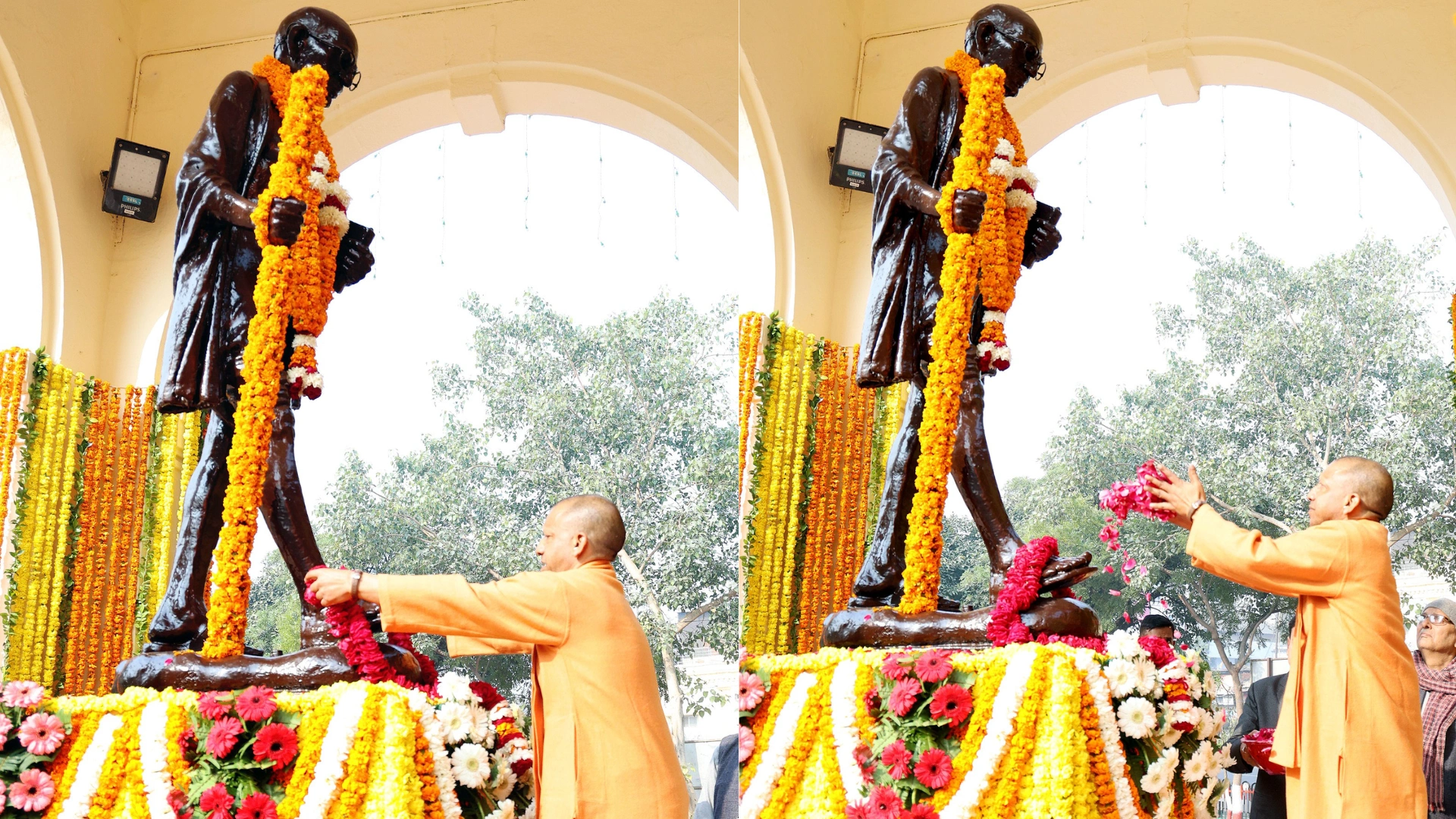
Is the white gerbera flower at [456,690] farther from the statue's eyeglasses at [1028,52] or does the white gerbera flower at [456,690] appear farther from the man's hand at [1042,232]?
the statue's eyeglasses at [1028,52]

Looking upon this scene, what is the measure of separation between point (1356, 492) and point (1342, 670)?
57cm

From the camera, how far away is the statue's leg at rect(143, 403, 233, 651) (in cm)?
378

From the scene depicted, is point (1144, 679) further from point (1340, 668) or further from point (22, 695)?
point (22, 695)

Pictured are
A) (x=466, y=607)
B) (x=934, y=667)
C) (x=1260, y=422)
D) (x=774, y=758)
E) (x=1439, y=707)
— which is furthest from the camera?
(x=1260, y=422)

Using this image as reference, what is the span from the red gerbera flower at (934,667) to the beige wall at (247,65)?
2.11 metres

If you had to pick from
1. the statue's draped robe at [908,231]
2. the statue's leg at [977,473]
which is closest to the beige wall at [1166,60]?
the statue's draped robe at [908,231]

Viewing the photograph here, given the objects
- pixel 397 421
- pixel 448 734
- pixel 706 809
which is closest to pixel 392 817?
pixel 448 734

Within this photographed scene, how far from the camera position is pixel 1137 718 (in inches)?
143

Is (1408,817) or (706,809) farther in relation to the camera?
(706,809)

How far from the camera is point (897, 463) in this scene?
4.28 metres

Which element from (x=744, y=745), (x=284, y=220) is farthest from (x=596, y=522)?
(x=284, y=220)

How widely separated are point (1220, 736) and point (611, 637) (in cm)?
217

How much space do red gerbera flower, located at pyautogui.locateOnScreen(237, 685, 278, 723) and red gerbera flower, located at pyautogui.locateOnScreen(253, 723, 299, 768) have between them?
4cm

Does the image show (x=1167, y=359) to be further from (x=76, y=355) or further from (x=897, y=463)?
(x=76, y=355)
